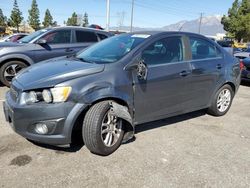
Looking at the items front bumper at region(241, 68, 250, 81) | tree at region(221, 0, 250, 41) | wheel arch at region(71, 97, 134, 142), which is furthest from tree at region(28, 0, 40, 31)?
wheel arch at region(71, 97, 134, 142)

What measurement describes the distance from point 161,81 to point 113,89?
85cm

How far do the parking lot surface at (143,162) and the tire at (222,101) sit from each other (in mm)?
755

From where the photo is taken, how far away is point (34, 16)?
63312mm

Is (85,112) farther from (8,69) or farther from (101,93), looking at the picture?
(8,69)

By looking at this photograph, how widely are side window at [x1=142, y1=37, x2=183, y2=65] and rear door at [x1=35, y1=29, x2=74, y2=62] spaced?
3.86 m

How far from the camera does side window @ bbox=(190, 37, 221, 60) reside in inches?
190

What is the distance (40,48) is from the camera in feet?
24.4

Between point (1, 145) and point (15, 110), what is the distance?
79 centimetres

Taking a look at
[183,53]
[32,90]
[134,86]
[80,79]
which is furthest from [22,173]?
[183,53]

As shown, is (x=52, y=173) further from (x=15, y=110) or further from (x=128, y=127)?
(x=128, y=127)

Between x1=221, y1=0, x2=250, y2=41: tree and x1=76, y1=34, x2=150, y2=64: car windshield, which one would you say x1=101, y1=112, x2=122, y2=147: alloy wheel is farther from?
x1=221, y1=0, x2=250, y2=41: tree

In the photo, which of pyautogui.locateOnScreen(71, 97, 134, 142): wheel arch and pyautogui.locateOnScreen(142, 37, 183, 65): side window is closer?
pyautogui.locateOnScreen(71, 97, 134, 142): wheel arch

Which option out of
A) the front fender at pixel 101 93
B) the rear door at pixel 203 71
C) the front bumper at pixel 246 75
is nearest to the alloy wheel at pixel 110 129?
the front fender at pixel 101 93

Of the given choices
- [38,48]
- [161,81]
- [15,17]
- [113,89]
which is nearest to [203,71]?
[161,81]
